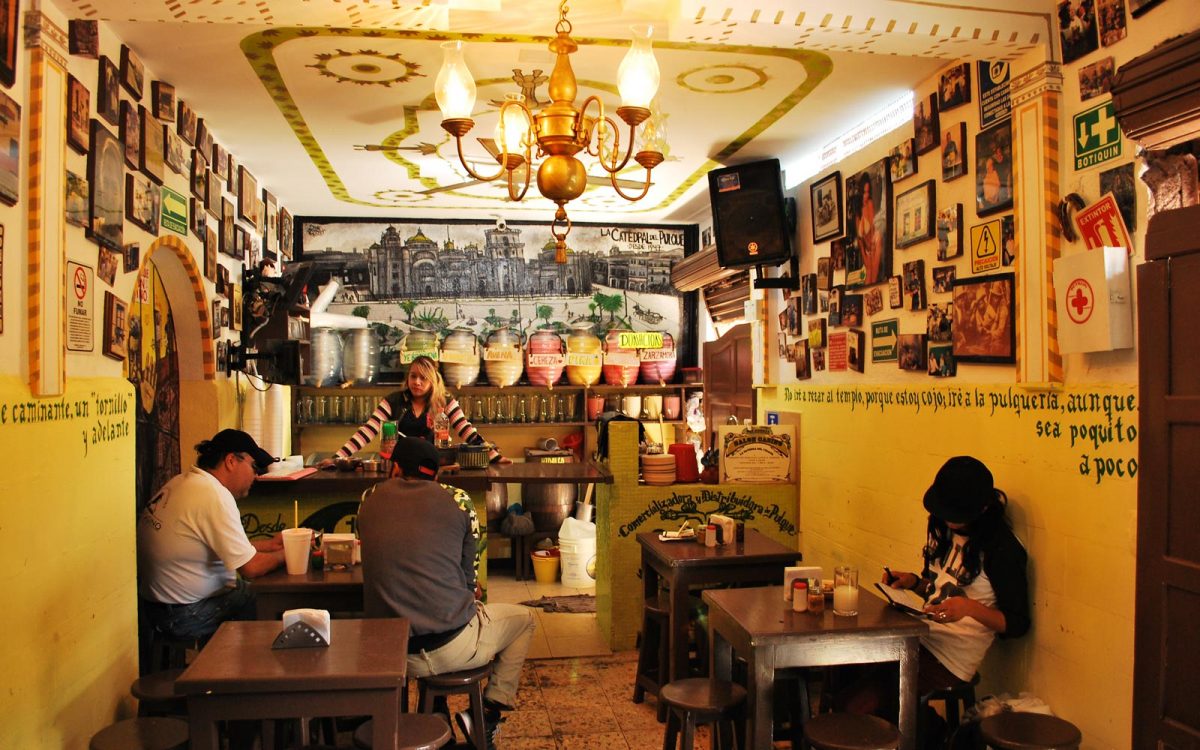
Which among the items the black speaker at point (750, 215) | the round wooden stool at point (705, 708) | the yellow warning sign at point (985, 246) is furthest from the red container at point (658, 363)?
the round wooden stool at point (705, 708)

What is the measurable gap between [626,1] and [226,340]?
12.3 ft

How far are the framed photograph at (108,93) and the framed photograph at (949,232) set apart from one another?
12.5 feet

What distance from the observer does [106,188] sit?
3812 millimetres

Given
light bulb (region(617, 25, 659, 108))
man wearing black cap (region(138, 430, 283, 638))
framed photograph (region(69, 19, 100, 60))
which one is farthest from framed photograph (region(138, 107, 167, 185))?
light bulb (region(617, 25, 659, 108))

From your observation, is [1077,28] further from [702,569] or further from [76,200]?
[76,200]

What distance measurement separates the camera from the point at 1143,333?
268 cm

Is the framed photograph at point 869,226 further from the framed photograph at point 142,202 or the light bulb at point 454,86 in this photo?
the framed photograph at point 142,202

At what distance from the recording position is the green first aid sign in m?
3.24

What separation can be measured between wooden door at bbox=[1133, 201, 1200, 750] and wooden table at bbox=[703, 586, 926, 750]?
0.82 metres

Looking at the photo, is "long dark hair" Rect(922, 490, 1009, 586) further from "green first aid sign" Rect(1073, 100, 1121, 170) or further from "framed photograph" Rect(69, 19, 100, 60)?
"framed photograph" Rect(69, 19, 100, 60)

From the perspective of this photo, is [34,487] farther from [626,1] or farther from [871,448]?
[871,448]

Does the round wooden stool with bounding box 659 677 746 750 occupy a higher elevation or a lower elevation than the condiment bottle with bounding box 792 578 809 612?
lower

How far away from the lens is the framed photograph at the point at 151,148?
4.35 m

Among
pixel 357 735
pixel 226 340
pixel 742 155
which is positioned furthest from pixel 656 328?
pixel 357 735
